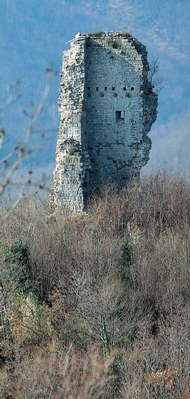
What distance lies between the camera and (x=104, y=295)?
25.9 m

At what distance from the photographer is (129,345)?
25.1 m

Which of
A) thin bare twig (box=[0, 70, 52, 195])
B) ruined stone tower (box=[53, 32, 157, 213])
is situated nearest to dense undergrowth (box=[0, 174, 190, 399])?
ruined stone tower (box=[53, 32, 157, 213])

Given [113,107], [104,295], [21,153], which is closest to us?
[21,153]

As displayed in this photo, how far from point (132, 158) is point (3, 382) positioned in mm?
10360

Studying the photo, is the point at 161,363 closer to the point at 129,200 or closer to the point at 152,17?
the point at 129,200

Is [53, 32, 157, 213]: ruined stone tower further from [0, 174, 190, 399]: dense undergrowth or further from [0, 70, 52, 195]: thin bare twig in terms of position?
[0, 70, 52, 195]: thin bare twig

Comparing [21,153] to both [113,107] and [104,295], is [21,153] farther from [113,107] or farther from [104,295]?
[113,107]

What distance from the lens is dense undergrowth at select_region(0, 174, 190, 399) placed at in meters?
23.3

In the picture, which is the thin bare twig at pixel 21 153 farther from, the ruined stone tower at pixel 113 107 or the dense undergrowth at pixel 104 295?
the ruined stone tower at pixel 113 107

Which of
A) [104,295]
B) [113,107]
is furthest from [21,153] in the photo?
[113,107]

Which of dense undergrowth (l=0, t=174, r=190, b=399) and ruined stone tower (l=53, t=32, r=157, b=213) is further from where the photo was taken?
ruined stone tower (l=53, t=32, r=157, b=213)

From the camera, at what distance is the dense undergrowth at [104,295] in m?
23.3

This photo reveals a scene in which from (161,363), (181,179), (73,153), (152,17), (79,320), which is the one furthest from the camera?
(152,17)

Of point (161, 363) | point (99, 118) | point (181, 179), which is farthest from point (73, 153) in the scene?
point (161, 363)
